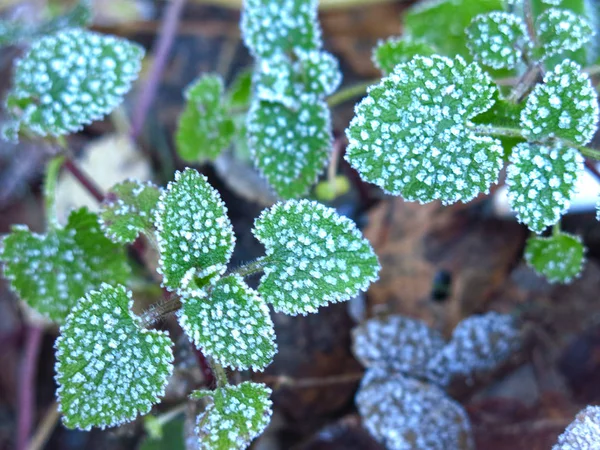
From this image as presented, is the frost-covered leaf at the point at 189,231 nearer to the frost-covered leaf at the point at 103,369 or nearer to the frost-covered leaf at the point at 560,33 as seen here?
the frost-covered leaf at the point at 103,369

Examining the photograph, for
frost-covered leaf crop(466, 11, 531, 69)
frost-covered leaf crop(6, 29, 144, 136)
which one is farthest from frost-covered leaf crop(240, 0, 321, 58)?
frost-covered leaf crop(466, 11, 531, 69)

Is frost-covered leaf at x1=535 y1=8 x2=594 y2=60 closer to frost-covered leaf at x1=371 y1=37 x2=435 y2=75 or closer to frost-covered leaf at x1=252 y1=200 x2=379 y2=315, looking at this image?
frost-covered leaf at x1=371 y1=37 x2=435 y2=75

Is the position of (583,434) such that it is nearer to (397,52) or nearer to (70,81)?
(397,52)

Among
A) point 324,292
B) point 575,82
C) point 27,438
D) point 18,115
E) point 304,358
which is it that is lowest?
point 27,438

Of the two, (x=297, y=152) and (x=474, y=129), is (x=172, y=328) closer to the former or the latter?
(x=297, y=152)

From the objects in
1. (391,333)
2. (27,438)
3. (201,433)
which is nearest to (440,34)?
(391,333)
